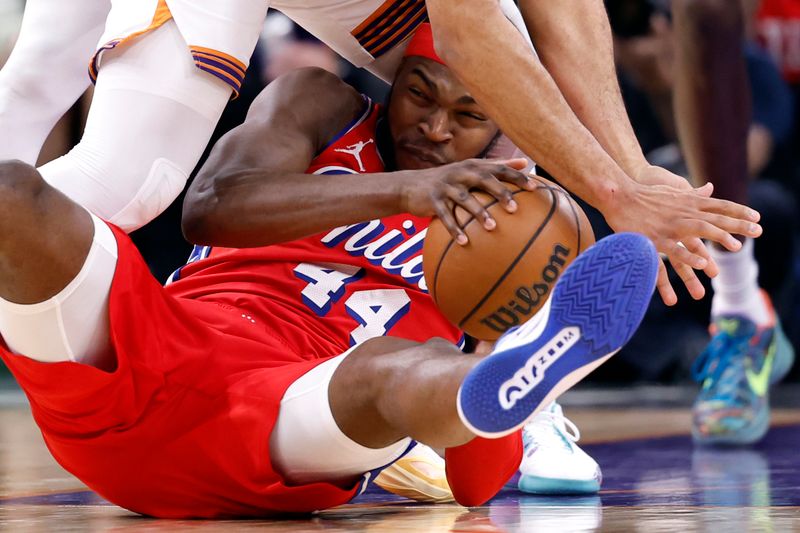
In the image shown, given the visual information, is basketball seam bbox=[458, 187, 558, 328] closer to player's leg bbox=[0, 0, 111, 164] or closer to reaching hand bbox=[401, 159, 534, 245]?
reaching hand bbox=[401, 159, 534, 245]

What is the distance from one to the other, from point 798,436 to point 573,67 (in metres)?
1.74

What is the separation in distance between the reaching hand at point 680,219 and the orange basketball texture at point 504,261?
3.5 inches

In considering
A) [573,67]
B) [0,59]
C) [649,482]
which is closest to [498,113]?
[573,67]

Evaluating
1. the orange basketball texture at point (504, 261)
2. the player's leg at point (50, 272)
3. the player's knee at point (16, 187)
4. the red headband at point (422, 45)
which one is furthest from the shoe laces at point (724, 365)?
the player's knee at point (16, 187)

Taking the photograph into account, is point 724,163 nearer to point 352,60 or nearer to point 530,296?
point 352,60

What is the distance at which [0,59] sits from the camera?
528 centimetres

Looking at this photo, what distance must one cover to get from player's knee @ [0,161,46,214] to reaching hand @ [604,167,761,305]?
807 mm

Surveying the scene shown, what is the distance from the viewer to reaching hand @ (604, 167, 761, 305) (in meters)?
1.88

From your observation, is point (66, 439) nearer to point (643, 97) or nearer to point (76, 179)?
point (76, 179)

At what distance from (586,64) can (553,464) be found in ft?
2.39

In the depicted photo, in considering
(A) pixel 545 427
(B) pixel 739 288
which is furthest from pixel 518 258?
(B) pixel 739 288

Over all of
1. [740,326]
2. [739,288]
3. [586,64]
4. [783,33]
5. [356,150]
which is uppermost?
[783,33]

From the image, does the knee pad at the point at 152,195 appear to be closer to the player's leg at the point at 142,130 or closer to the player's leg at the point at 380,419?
the player's leg at the point at 142,130

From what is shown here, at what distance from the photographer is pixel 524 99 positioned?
6.32 feet
